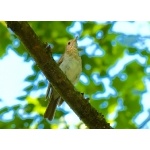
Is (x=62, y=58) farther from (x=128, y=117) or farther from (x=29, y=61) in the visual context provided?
(x=128, y=117)

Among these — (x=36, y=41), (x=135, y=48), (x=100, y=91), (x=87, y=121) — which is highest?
(x=135, y=48)

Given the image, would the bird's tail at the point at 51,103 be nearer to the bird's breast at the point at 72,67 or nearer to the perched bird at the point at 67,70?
the perched bird at the point at 67,70

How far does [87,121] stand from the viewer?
88.8 inches

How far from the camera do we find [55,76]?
7.19 ft

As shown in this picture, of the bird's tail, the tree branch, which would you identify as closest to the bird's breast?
the bird's tail

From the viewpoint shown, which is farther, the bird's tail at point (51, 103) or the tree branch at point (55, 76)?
the bird's tail at point (51, 103)

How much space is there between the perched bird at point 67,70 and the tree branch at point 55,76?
68 cm

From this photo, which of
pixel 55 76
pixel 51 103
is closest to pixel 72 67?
pixel 51 103

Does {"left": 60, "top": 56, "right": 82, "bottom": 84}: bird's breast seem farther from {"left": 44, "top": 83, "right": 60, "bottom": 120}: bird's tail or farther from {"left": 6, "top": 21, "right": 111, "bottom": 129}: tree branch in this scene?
{"left": 6, "top": 21, "right": 111, "bottom": 129}: tree branch

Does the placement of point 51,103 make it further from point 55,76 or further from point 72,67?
point 55,76

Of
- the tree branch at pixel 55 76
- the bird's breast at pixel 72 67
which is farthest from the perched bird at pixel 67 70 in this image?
the tree branch at pixel 55 76

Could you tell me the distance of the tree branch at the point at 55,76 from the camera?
213 centimetres

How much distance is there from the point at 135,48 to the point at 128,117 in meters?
0.53
